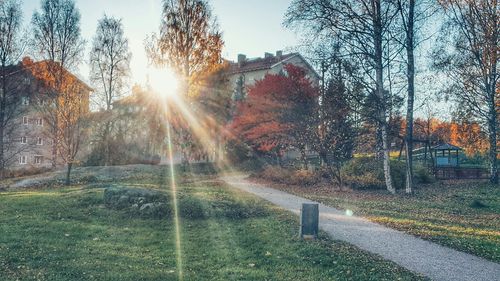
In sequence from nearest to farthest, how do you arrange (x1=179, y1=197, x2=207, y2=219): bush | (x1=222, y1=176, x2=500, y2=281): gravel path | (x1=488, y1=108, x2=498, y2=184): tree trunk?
1. (x1=222, y1=176, x2=500, y2=281): gravel path
2. (x1=179, y1=197, x2=207, y2=219): bush
3. (x1=488, y1=108, x2=498, y2=184): tree trunk

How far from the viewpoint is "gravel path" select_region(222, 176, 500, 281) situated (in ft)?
20.0

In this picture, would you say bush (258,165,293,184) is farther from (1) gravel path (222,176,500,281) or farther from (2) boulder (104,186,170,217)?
(1) gravel path (222,176,500,281)

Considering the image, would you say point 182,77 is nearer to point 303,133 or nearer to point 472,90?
point 303,133

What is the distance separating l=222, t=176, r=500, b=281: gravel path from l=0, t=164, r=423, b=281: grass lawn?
0.47 metres

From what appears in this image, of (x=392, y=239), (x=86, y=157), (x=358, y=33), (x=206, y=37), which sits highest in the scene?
(x=206, y=37)

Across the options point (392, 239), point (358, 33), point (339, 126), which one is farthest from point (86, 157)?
point (392, 239)

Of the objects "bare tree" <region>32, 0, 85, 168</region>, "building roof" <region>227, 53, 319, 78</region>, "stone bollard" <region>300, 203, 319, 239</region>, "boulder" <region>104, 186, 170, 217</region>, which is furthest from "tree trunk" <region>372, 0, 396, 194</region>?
"building roof" <region>227, 53, 319, 78</region>

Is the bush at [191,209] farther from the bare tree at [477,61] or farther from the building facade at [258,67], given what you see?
the building facade at [258,67]

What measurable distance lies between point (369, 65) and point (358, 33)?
5.30 feet

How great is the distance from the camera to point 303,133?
23.4 meters

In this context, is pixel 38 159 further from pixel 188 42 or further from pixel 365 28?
pixel 365 28

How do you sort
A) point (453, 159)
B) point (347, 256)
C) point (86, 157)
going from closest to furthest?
point (347, 256) → point (86, 157) → point (453, 159)

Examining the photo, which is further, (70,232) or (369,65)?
(369,65)

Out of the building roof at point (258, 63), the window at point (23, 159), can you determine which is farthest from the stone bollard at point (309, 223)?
the building roof at point (258, 63)
